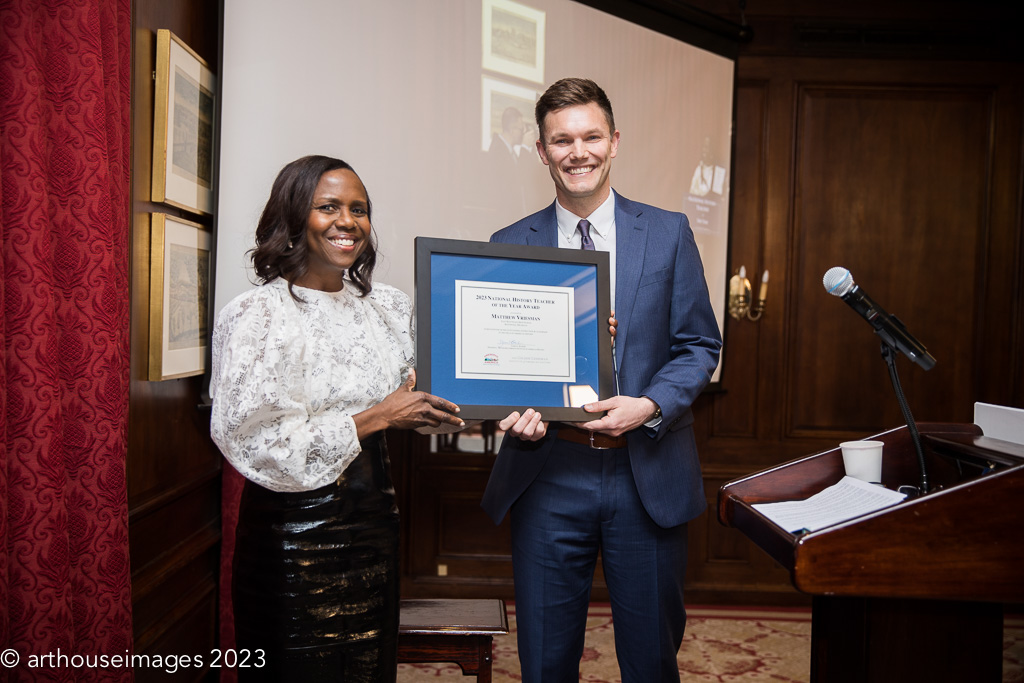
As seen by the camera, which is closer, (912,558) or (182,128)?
(912,558)

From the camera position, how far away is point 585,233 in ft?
6.41

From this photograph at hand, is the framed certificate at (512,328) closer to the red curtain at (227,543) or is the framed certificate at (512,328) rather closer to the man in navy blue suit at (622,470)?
the man in navy blue suit at (622,470)

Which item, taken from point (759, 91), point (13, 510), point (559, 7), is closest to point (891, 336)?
point (13, 510)

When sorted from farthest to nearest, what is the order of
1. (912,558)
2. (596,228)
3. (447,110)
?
(447,110)
(596,228)
(912,558)

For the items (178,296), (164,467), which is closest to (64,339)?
(178,296)

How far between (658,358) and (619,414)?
0.95 feet

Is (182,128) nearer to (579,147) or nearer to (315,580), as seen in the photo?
(579,147)

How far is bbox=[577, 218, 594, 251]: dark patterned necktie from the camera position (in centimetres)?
195

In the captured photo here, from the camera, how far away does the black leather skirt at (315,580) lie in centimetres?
164

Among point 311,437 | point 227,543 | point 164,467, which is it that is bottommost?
point 227,543

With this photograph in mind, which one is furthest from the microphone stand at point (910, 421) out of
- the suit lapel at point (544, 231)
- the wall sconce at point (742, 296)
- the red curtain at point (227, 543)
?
the wall sconce at point (742, 296)

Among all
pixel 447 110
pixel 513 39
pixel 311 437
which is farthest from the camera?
pixel 513 39

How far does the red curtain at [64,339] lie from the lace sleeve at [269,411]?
0.31 m

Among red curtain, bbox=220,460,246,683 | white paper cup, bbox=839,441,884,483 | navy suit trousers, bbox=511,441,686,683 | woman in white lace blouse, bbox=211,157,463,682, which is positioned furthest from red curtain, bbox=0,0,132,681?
white paper cup, bbox=839,441,884,483
